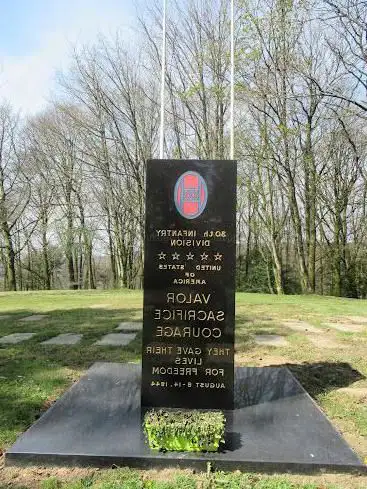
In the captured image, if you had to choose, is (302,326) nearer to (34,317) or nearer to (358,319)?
(358,319)

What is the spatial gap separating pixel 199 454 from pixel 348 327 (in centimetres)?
530

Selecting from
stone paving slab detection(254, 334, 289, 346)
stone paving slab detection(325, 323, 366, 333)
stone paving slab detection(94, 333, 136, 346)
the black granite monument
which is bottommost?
stone paving slab detection(325, 323, 366, 333)

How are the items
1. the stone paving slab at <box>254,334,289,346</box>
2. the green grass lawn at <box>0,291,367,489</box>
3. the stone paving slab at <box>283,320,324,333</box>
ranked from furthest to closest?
1. the stone paving slab at <box>283,320,324,333</box>
2. the stone paving slab at <box>254,334,289,346</box>
3. the green grass lawn at <box>0,291,367,489</box>

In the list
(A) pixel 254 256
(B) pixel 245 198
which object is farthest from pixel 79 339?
(A) pixel 254 256

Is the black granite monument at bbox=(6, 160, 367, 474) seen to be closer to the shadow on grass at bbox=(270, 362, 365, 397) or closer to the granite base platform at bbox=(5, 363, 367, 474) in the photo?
the granite base platform at bbox=(5, 363, 367, 474)

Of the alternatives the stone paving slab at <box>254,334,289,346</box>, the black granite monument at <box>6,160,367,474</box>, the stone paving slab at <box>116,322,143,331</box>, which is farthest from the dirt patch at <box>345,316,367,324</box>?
the black granite monument at <box>6,160,367,474</box>

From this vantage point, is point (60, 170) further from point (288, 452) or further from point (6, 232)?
point (288, 452)

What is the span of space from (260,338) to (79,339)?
Result: 2405mm

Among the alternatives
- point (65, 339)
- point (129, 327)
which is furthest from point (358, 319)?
point (65, 339)

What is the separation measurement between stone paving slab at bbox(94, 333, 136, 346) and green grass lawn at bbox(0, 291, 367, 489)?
152 mm

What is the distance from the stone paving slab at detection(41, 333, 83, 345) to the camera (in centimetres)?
600

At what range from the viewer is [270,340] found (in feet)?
20.2

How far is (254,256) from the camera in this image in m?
24.6

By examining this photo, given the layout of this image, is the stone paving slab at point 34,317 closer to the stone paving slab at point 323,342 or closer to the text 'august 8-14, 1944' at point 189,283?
the stone paving slab at point 323,342
